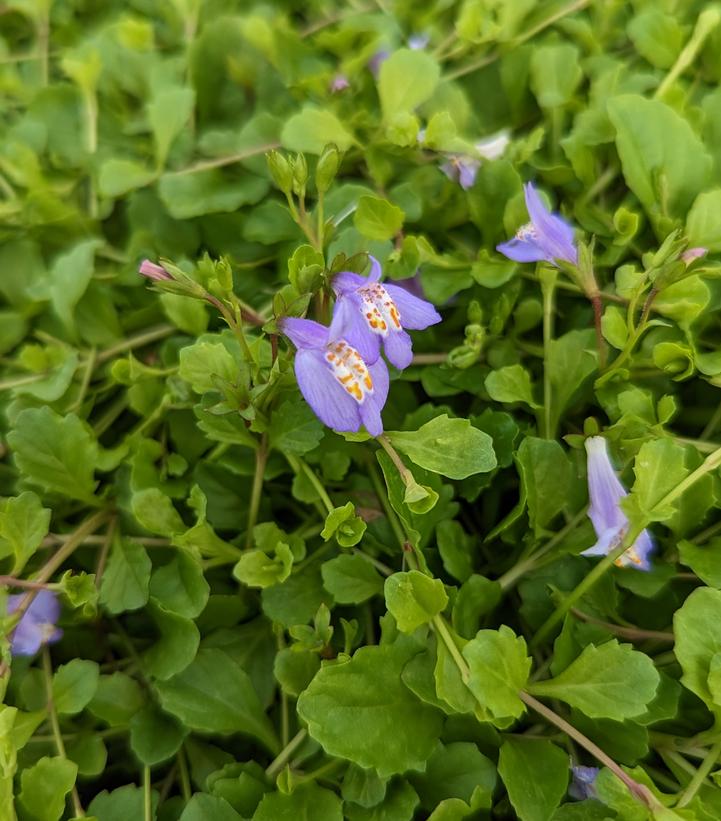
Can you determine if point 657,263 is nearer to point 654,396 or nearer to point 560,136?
point 654,396

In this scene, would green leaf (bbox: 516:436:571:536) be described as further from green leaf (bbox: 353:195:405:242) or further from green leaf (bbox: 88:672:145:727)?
green leaf (bbox: 88:672:145:727)

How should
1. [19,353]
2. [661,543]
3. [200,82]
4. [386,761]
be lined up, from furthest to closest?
1. [200,82]
2. [19,353]
3. [661,543]
4. [386,761]

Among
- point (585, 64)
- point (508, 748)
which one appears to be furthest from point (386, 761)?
point (585, 64)

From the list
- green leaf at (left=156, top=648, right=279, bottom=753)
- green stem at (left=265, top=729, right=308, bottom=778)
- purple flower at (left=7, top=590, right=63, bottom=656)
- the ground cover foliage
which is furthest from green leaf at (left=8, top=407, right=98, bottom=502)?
green stem at (left=265, top=729, right=308, bottom=778)

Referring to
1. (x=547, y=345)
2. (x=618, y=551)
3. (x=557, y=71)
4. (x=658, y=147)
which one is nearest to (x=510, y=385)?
(x=547, y=345)

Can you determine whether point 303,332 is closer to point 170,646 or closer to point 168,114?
point 170,646

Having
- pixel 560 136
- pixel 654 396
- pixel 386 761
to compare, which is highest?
pixel 560 136

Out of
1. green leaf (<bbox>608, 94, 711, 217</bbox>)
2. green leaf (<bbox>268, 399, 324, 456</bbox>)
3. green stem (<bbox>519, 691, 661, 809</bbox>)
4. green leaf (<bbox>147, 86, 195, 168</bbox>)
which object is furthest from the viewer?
green leaf (<bbox>147, 86, 195, 168</bbox>)
